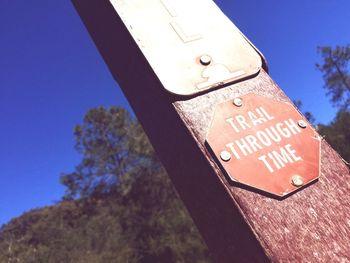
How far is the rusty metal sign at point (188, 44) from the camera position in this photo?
0.84 metres

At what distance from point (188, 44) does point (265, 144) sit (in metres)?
0.36

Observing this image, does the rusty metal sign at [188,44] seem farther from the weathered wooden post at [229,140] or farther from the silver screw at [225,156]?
the silver screw at [225,156]

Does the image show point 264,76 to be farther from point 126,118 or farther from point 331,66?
point 331,66

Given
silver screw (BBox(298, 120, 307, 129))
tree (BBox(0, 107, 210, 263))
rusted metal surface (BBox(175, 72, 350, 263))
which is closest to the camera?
rusted metal surface (BBox(175, 72, 350, 263))

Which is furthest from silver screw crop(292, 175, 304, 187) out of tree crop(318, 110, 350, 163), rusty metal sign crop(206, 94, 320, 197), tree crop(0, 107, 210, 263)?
tree crop(318, 110, 350, 163)

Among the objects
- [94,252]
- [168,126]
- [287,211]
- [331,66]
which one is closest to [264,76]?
[168,126]

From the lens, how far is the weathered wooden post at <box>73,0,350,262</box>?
0.63 meters

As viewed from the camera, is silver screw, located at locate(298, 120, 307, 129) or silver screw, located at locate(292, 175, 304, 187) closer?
silver screw, located at locate(292, 175, 304, 187)

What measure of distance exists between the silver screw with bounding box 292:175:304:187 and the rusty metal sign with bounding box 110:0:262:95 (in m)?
0.30

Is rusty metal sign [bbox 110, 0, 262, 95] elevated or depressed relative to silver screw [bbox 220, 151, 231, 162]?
elevated

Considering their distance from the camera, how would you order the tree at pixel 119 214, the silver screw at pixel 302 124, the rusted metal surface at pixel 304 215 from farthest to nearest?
the tree at pixel 119 214 < the silver screw at pixel 302 124 < the rusted metal surface at pixel 304 215

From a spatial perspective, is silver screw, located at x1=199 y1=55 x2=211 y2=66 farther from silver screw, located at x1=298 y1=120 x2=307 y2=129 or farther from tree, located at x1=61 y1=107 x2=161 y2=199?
tree, located at x1=61 y1=107 x2=161 y2=199

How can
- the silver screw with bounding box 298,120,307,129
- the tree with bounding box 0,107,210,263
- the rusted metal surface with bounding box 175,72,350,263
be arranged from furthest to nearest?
the tree with bounding box 0,107,210,263, the silver screw with bounding box 298,120,307,129, the rusted metal surface with bounding box 175,72,350,263

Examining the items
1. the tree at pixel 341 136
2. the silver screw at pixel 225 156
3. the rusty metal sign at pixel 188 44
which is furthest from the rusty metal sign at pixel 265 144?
the tree at pixel 341 136
